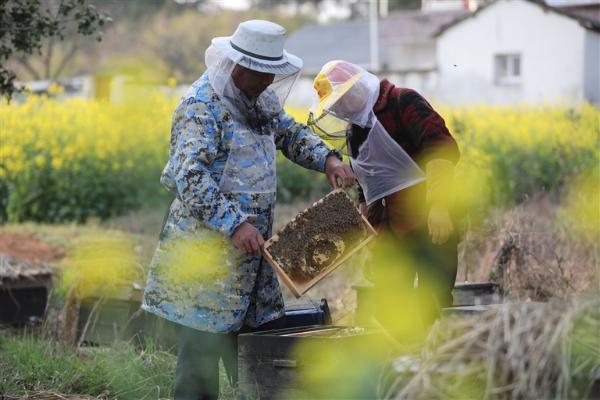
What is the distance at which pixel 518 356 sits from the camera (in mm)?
3625

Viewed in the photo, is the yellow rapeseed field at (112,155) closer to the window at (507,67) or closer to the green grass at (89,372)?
the green grass at (89,372)

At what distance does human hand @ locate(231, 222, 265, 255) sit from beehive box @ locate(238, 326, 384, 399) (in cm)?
41

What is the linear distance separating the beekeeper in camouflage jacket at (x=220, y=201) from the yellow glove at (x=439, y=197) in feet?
1.34

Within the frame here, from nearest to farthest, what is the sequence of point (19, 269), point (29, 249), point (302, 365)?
point (302, 365)
point (19, 269)
point (29, 249)

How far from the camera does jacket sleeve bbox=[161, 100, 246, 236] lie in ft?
16.7

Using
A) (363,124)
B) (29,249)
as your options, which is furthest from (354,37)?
(363,124)

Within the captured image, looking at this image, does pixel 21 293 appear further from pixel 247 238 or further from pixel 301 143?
pixel 247 238

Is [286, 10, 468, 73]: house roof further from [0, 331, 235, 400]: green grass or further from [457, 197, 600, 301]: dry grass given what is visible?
[0, 331, 235, 400]: green grass

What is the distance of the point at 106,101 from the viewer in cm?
1612

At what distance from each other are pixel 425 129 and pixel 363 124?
316 millimetres

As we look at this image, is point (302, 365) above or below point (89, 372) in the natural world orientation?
above

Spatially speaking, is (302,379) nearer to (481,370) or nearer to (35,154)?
(481,370)

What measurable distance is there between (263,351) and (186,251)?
2.04 feet

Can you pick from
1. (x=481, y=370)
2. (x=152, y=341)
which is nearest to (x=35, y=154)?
(x=152, y=341)
